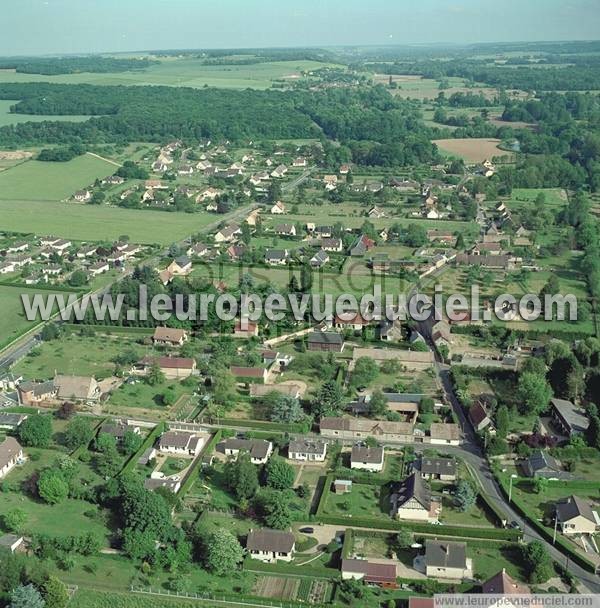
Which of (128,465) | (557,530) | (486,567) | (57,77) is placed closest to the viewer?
(486,567)

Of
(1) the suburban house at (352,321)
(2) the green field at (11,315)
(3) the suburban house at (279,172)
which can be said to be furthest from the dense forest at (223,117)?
(2) the green field at (11,315)

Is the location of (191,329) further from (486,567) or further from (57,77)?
(57,77)

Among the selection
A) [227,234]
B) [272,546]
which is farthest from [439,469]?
[227,234]

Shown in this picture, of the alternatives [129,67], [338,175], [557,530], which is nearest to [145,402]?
[557,530]

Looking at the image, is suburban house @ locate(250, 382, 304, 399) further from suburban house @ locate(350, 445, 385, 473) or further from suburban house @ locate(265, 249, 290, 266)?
suburban house @ locate(265, 249, 290, 266)

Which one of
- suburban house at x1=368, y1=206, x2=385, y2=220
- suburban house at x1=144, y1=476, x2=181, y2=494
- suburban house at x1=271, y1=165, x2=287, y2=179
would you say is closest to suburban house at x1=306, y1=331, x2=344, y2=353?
suburban house at x1=144, y1=476, x2=181, y2=494

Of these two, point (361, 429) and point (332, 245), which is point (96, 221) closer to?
point (332, 245)

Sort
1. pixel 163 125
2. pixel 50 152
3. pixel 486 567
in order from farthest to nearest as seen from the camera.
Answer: pixel 163 125, pixel 50 152, pixel 486 567
